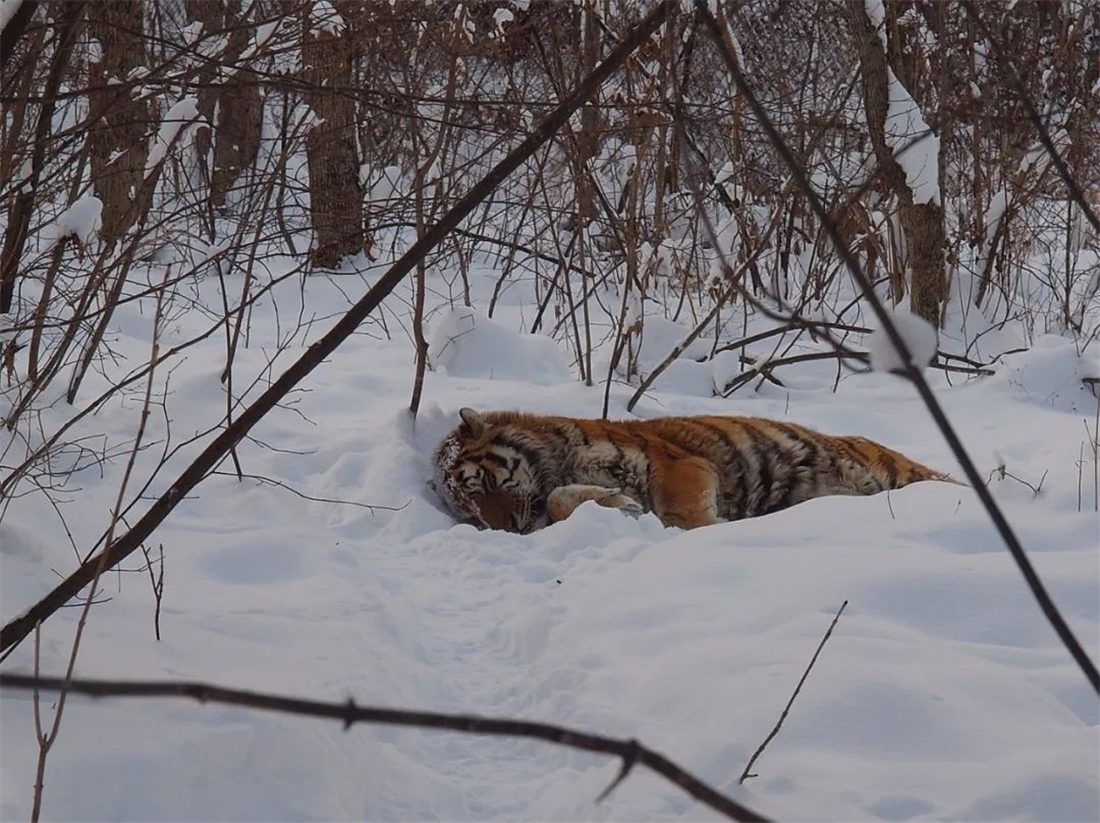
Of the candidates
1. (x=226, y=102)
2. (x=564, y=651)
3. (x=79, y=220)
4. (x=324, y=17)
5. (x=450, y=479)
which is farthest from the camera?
(x=450, y=479)

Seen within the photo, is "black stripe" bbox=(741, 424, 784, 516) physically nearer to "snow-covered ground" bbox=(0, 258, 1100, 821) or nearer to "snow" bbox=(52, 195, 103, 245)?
"snow-covered ground" bbox=(0, 258, 1100, 821)

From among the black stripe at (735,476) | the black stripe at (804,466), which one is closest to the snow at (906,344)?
the black stripe at (735,476)

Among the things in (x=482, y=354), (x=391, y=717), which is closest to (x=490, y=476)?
(x=482, y=354)

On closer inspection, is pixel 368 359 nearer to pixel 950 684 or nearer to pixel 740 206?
→ pixel 740 206

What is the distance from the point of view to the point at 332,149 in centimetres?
421

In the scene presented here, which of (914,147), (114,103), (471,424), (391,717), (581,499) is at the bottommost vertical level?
(391,717)

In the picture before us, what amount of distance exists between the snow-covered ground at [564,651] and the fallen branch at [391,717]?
1401 millimetres

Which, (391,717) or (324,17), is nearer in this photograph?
(391,717)

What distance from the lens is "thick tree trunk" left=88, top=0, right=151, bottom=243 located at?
8.45 ft

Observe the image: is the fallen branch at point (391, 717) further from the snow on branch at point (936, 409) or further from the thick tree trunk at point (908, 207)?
the thick tree trunk at point (908, 207)

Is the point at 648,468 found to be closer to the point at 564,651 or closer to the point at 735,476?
the point at 735,476

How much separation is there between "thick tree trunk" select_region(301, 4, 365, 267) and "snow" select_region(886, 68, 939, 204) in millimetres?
3406

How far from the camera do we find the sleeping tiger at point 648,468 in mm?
4855

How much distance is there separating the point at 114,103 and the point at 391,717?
2272 millimetres
